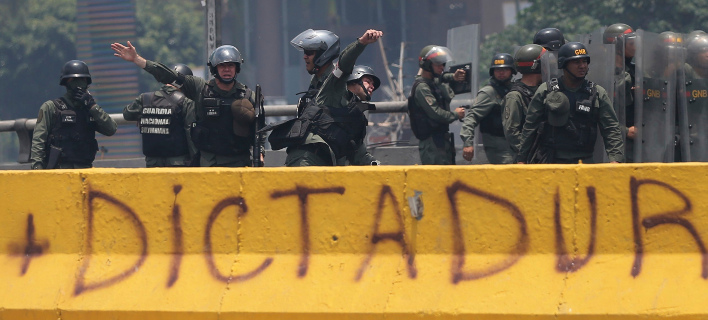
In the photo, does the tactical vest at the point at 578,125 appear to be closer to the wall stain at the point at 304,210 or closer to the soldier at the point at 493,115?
the soldier at the point at 493,115

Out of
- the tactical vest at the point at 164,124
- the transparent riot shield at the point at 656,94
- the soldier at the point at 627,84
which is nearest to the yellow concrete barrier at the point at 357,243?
the transparent riot shield at the point at 656,94

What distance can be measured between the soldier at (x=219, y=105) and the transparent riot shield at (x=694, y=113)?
3017mm

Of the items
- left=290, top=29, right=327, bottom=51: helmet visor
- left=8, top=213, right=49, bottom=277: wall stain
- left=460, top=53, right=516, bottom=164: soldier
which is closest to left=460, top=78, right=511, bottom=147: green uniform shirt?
left=460, top=53, right=516, bottom=164: soldier

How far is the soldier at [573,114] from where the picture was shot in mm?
7160

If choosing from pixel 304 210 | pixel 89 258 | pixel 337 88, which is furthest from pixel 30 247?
pixel 337 88

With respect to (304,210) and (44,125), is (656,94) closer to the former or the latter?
(304,210)

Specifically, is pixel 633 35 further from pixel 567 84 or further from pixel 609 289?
pixel 609 289

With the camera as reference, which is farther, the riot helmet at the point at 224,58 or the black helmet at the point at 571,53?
the riot helmet at the point at 224,58

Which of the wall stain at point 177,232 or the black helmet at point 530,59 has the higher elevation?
the black helmet at point 530,59

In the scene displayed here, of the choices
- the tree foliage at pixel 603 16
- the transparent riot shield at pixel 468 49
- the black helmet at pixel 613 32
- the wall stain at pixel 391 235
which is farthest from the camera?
the tree foliage at pixel 603 16

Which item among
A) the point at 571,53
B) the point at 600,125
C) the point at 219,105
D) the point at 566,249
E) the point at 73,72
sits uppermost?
the point at 571,53

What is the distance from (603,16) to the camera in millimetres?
40656

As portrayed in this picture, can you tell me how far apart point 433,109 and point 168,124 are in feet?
8.02

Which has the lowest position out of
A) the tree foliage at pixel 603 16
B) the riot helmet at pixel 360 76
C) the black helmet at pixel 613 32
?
the riot helmet at pixel 360 76
